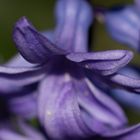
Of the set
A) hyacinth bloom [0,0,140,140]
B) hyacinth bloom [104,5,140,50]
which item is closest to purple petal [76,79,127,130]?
hyacinth bloom [0,0,140,140]

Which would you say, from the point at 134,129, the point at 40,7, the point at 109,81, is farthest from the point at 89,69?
the point at 40,7

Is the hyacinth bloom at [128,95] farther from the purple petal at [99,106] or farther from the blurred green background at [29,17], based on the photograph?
the blurred green background at [29,17]

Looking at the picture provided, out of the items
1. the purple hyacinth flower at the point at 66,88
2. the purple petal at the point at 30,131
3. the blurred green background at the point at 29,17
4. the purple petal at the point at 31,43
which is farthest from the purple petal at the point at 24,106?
the blurred green background at the point at 29,17

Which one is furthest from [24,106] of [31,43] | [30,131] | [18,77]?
[31,43]

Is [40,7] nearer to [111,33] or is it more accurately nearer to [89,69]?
[111,33]

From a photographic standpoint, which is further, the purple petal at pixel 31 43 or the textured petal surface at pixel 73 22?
the textured petal surface at pixel 73 22

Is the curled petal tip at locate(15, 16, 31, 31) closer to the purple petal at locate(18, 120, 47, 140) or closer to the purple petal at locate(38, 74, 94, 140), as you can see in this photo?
the purple petal at locate(38, 74, 94, 140)
